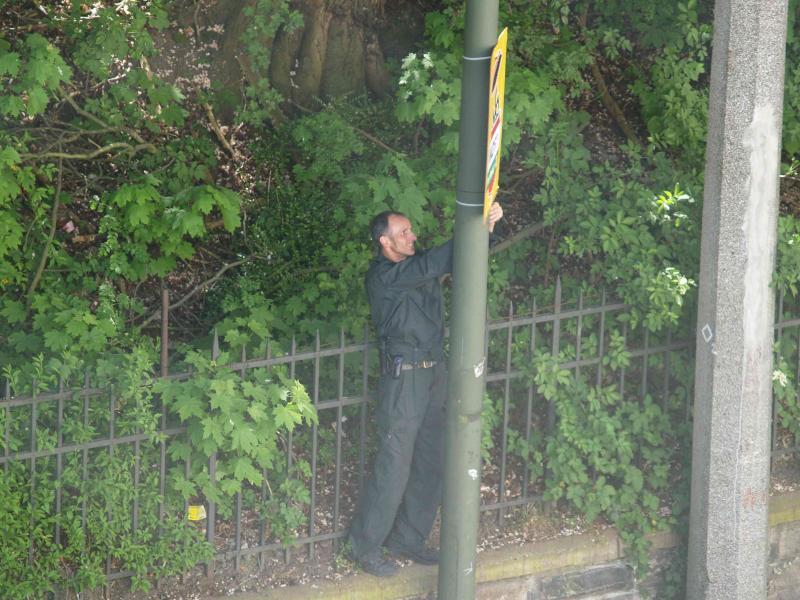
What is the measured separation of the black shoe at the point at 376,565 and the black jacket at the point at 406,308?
0.93 m

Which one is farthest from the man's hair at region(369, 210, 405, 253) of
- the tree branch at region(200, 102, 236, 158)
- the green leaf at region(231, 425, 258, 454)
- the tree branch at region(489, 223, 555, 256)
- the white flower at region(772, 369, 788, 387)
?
the tree branch at region(200, 102, 236, 158)

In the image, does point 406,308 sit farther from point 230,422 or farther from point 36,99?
point 36,99

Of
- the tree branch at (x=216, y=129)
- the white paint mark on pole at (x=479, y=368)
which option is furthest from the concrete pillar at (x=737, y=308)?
the tree branch at (x=216, y=129)

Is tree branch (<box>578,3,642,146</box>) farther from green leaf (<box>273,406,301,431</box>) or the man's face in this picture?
green leaf (<box>273,406,301,431</box>)

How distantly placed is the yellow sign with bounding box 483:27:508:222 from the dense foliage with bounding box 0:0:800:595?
4.57 feet

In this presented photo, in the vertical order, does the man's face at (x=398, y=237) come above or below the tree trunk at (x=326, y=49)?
below

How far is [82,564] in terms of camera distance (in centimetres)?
545

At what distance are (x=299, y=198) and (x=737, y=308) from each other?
379cm

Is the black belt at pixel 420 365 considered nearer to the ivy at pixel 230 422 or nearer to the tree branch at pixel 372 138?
the ivy at pixel 230 422

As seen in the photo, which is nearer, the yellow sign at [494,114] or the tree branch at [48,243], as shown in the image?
the yellow sign at [494,114]

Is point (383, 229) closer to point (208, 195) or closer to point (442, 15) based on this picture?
point (208, 195)

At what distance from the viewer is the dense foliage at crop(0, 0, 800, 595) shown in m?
6.20

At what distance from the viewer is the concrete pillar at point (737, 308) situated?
5387mm

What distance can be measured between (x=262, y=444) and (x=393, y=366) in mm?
661
